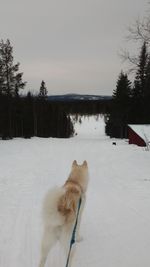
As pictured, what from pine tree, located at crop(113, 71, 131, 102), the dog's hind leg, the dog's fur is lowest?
the dog's hind leg

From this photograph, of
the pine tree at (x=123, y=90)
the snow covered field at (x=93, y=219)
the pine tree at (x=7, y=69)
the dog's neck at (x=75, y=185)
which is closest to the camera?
the dog's neck at (x=75, y=185)

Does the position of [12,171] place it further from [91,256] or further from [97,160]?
[91,256]

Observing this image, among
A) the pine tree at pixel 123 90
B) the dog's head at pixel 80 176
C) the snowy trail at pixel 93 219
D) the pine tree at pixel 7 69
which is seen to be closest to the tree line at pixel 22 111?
the pine tree at pixel 7 69

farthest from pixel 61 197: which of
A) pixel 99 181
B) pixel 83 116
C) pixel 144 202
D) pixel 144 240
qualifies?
pixel 83 116

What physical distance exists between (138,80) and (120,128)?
839 centimetres

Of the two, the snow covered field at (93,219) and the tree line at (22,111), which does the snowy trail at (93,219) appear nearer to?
the snow covered field at (93,219)

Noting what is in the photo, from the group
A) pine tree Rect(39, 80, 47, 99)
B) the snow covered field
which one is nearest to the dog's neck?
the snow covered field

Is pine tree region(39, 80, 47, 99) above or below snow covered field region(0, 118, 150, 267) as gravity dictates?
above

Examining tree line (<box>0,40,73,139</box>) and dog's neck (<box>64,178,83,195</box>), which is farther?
tree line (<box>0,40,73,139</box>)

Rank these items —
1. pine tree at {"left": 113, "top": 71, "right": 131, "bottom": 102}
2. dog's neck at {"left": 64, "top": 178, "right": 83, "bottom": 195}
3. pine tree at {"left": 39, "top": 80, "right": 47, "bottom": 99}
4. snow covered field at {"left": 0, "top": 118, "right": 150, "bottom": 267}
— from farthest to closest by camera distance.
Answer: pine tree at {"left": 39, "top": 80, "right": 47, "bottom": 99}, pine tree at {"left": 113, "top": 71, "right": 131, "bottom": 102}, snow covered field at {"left": 0, "top": 118, "right": 150, "bottom": 267}, dog's neck at {"left": 64, "top": 178, "right": 83, "bottom": 195}

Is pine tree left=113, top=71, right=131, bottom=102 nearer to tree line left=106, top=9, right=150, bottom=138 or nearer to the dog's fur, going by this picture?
tree line left=106, top=9, right=150, bottom=138

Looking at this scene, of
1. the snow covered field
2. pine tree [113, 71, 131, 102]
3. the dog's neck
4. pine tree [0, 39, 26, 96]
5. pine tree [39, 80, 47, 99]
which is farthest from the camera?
pine tree [39, 80, 47, 99]

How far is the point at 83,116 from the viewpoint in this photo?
101562mm

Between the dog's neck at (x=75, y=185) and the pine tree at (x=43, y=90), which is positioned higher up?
the pine tree at (x=43, y=90)
